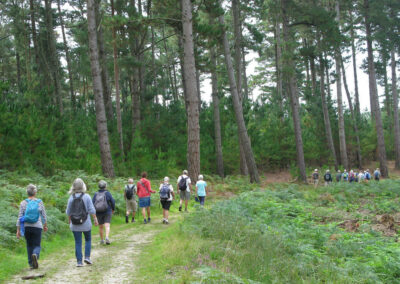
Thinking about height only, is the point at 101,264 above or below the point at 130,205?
below

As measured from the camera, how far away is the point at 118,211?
42.6 ft

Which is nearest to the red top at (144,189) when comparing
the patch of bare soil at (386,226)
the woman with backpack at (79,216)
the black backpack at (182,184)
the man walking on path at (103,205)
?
the black backpack at (182,184)

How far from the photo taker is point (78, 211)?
6.78 metres

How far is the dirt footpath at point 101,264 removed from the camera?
584 centimetres

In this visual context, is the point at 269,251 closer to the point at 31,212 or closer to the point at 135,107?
the point at 31,212

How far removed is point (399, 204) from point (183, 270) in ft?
41.2

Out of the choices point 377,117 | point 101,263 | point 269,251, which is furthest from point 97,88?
point 377,117

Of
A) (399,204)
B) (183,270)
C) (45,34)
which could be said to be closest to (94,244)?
(183,270)

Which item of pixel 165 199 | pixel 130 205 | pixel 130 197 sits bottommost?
pixel 130 205

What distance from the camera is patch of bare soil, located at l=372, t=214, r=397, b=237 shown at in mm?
9996

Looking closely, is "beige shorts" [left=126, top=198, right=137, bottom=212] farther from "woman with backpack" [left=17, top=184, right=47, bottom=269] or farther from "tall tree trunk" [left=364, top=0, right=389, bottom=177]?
"tall tree trunk" [left=364, top=0, right=389, bottom=177]

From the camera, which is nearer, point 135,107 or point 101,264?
point 101,264

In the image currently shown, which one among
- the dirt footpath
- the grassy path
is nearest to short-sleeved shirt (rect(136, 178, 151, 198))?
the grassy path

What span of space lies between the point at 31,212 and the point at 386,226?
9.45 m
